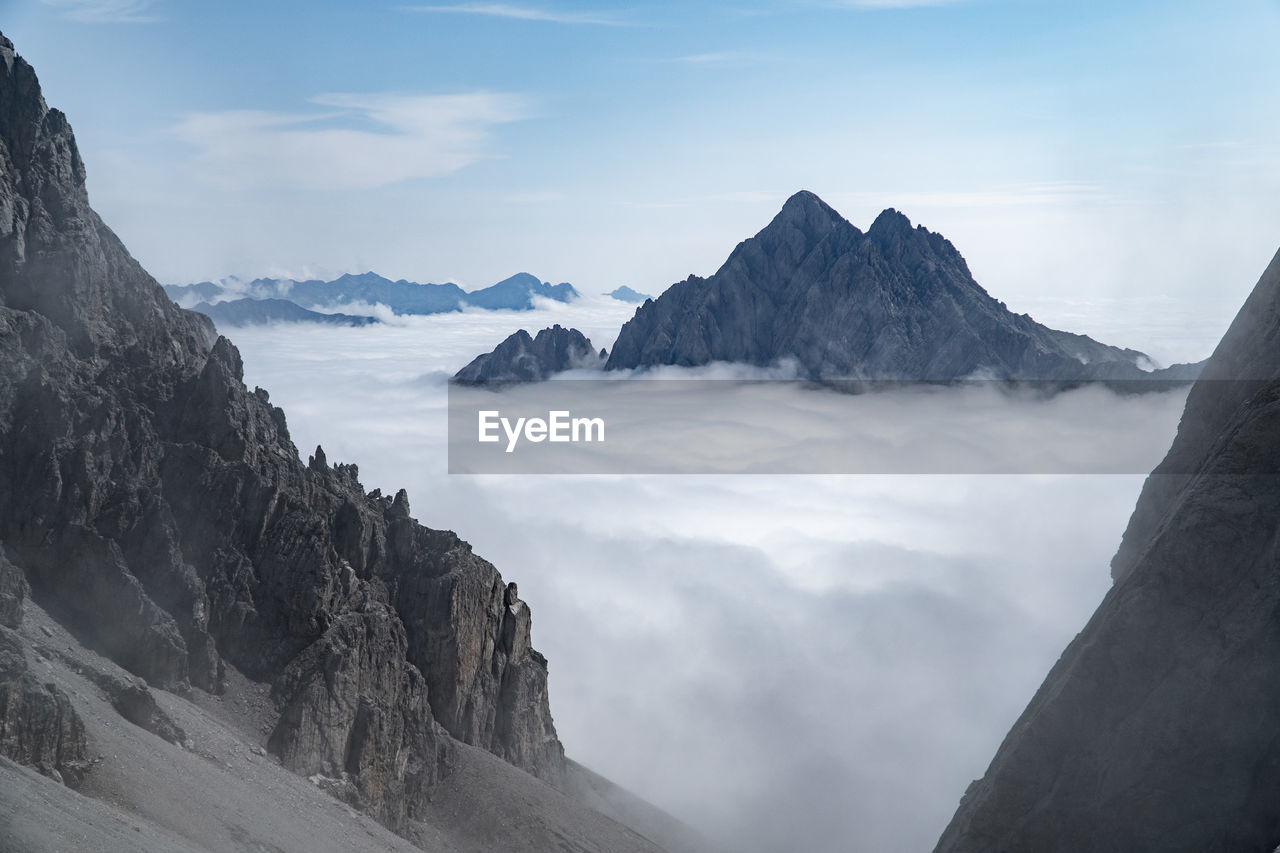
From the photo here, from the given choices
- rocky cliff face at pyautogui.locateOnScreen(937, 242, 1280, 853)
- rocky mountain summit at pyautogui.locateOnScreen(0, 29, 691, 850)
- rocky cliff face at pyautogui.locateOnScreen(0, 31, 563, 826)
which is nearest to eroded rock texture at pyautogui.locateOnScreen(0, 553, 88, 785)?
rocky mountain summit at pyautogui.locateOnScreen(0, 29, 691, 850)

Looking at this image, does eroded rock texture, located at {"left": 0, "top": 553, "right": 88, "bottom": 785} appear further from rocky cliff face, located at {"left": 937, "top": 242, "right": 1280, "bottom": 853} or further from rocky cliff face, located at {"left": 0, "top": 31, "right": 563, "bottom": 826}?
rocky cliff face, located at {"left": 937, "top": 242, "right": 1280, "bottom": 853}

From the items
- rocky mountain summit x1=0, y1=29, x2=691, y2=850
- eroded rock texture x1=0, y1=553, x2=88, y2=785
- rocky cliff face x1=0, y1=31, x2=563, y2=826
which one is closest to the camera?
eroded rock texture x1=0, y1=553, x2=88, y2=785

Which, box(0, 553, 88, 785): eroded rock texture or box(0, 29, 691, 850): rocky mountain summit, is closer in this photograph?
box(0, 553, 88, 785): eroded rock texture

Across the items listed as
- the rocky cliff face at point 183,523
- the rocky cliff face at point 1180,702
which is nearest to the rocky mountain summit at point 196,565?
the rocky cliff face at point 183,523

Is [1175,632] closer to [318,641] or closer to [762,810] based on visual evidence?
[318,641]

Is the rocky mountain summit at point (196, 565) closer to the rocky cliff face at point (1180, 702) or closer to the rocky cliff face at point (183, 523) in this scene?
the rocky cliff face at point (183, 523)

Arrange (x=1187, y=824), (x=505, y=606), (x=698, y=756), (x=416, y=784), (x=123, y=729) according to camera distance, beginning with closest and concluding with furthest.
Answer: (x=1187, y=824)
(x=123, y=729)
(x=416, y=784)
(x=505, y=606)
(x=698, y=756)

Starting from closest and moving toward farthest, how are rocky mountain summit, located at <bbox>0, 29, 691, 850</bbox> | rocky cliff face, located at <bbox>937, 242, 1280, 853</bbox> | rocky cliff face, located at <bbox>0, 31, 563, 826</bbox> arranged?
rocky cliff face, located at <bbox>937, 242, 1280, 853</bbox>
rocky mountain summit, located at <bbox>0, 29, 691, 850</bbox>
rocky cliff face, located at <bbox>0, 31, 563, 826</bbox>

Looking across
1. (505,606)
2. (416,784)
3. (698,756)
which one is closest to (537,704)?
(505,606)

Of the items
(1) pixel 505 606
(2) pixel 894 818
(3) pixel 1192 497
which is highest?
(3) pixel 1192 497
